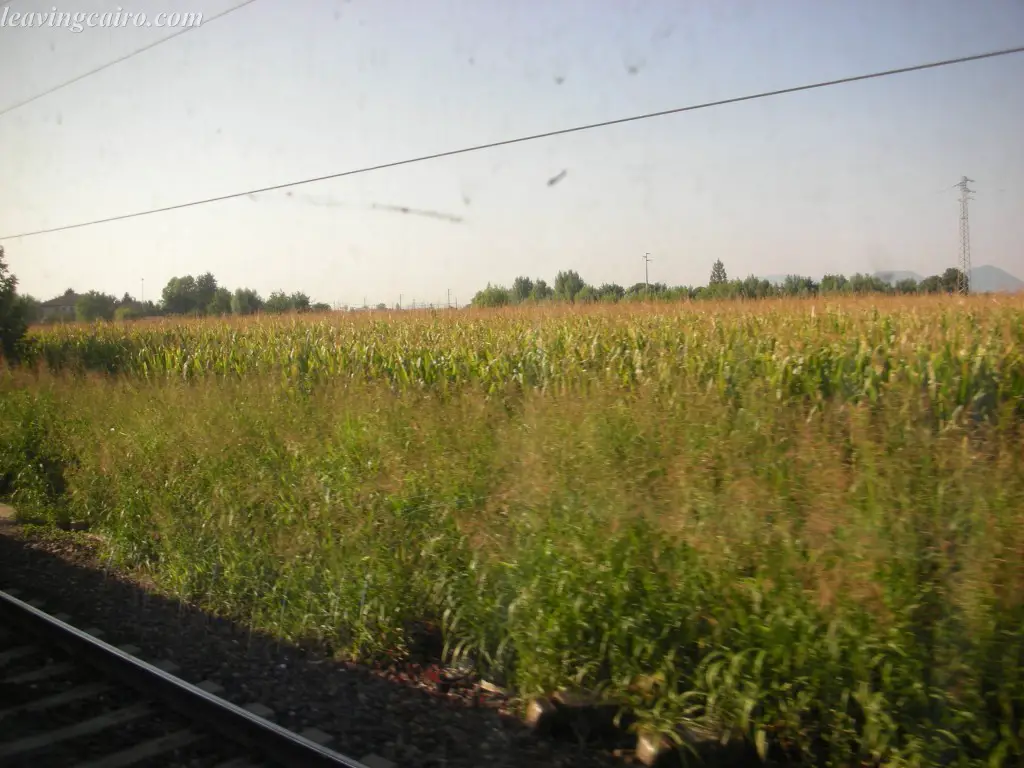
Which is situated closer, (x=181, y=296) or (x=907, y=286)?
(x=907, y=286)

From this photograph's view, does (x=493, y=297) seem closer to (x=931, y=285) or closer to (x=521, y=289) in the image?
(x=521, y=289)

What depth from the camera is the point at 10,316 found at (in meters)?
18.6

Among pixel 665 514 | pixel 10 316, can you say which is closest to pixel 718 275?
pixel 665 514

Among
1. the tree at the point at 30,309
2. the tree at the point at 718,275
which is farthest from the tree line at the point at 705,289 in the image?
the tree at the point at 30,309

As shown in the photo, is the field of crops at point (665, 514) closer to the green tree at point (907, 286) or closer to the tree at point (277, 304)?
the green tree at point (907, 286)

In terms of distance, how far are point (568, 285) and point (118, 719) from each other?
8357 mm

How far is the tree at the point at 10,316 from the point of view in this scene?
18562 mm

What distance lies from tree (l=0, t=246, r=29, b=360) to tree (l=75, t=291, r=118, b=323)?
260cm

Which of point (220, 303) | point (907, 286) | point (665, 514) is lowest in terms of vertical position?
point (665, 514)

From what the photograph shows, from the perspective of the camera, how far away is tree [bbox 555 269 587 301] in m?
11.2

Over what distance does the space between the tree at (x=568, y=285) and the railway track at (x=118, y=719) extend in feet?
24.7

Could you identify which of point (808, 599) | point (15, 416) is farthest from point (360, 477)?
point (15, 416)

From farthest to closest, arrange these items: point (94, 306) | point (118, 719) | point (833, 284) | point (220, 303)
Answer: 1. point (220, 303)
2. point (94, 306)
3. point (833, 284)
4. point (118, 719)

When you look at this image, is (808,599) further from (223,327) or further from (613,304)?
(223,327)
